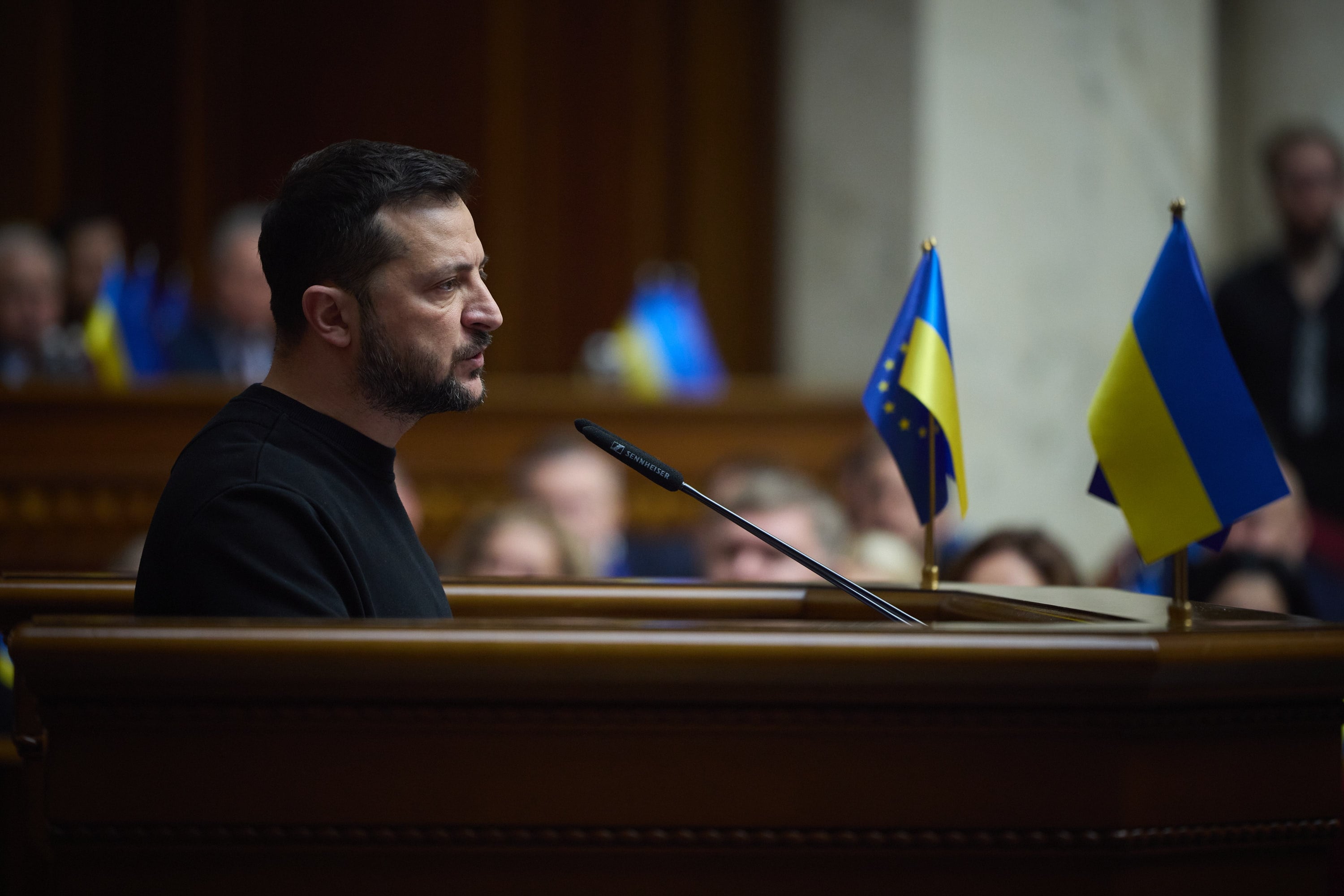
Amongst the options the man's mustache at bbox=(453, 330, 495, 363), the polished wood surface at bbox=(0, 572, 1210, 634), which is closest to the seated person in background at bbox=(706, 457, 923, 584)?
the polished wood surface at bbox=(0, 572, 1210, 634)

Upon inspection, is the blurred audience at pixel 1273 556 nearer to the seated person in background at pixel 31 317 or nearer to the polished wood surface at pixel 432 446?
the polished wood surface at pixel 432 446

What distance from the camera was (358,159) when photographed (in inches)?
53.5

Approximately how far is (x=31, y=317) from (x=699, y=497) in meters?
4.30

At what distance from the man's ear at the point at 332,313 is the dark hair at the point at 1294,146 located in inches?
170

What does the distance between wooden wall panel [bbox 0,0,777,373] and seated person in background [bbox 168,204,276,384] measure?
1834mm

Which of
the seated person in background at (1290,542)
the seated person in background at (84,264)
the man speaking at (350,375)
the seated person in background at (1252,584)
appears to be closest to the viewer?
the man speaking at (350,375)

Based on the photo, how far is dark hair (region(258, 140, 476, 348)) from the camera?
133 cm

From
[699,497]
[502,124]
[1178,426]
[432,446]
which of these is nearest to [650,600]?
[699,497]

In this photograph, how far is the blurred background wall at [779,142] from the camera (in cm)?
550

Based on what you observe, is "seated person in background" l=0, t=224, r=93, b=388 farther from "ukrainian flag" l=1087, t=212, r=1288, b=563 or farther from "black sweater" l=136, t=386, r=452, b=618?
"ukrainian flag" l=1087, t=212, r=1288, b=563

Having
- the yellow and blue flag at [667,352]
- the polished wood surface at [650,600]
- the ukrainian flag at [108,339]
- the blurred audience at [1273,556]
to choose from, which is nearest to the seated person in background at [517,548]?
the blurred audience at [1273,556]

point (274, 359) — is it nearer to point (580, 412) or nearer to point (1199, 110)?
point (580, 412)

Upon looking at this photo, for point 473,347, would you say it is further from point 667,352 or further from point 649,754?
point 667,352

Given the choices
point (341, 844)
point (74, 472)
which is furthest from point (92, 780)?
point (74, 472)
